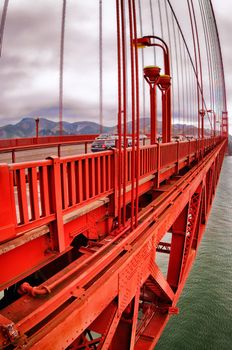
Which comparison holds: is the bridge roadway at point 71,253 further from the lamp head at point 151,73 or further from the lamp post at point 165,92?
the lamp post at point 165,92

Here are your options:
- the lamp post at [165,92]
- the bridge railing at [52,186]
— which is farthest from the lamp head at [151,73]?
the bridge railing at [52,186]

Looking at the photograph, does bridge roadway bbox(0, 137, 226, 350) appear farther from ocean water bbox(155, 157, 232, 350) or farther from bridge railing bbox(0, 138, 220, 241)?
ocean water bbox(155, 157, 232, 350)

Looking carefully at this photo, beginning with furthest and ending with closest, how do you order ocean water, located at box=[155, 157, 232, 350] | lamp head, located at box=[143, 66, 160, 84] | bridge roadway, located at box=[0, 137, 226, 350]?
ocean water, located at box=[155, 157, 232, 350] < lamp head, located at box=[143, 66, 160, 84] < bridge roadway, located at box=[0, 137, 226, 350]

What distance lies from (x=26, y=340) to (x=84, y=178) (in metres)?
1.79

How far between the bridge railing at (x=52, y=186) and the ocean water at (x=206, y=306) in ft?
26.8

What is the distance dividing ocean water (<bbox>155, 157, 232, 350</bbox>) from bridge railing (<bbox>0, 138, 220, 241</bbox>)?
818 cm

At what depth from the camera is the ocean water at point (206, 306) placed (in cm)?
982

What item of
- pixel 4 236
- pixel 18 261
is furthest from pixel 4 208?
pixel 18 261

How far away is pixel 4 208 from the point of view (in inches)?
90.4

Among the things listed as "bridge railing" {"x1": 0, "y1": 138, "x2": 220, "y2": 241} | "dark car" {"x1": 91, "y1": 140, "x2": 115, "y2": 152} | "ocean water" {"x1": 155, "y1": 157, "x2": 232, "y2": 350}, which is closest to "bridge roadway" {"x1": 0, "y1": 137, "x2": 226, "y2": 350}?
"bridge railing" {"x1": 0, "y1": 138, "x2": 220, "y2": 241}

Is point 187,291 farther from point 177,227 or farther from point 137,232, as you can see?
point 137,232

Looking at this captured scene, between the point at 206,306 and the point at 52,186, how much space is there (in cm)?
1127

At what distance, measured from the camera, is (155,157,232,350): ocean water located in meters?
9.82

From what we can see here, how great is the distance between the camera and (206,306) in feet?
38.5
